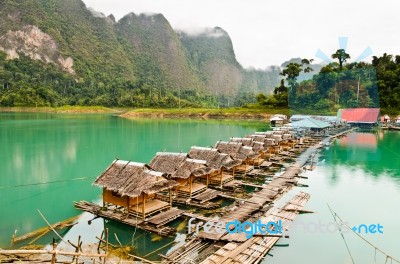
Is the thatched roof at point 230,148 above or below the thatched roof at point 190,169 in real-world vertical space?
above

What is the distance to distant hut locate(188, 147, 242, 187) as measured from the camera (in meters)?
14.2

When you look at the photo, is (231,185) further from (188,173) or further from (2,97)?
(2,97)

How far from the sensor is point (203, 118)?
61281 millimetres

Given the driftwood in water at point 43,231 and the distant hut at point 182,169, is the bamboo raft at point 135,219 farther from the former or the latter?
the distant hut at point 182,169

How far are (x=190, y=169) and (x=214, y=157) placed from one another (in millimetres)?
2029

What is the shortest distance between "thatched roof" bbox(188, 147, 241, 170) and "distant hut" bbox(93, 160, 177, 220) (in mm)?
3178

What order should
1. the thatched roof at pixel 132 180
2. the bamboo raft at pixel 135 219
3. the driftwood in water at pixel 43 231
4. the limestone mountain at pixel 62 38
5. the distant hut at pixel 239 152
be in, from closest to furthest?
the driftwood in water at pixel 43 231 → the bamboo raft at pixel 135 219 → the thatched roof at pixel 132 180 → the distant hut at pixel 239 152 → the limestone mountain at pixel 62 38

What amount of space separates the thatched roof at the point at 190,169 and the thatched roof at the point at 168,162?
17 cm

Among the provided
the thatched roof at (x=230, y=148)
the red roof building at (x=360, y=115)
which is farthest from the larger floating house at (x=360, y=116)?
the thatched roof at (x=230, y=148)

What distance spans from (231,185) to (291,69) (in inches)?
1979

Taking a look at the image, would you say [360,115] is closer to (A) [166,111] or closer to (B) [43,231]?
(A) [166,111]

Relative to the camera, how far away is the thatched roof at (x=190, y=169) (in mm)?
12420

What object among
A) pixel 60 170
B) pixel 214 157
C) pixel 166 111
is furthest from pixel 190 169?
pixel 166 111

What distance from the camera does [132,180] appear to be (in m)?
10.6
